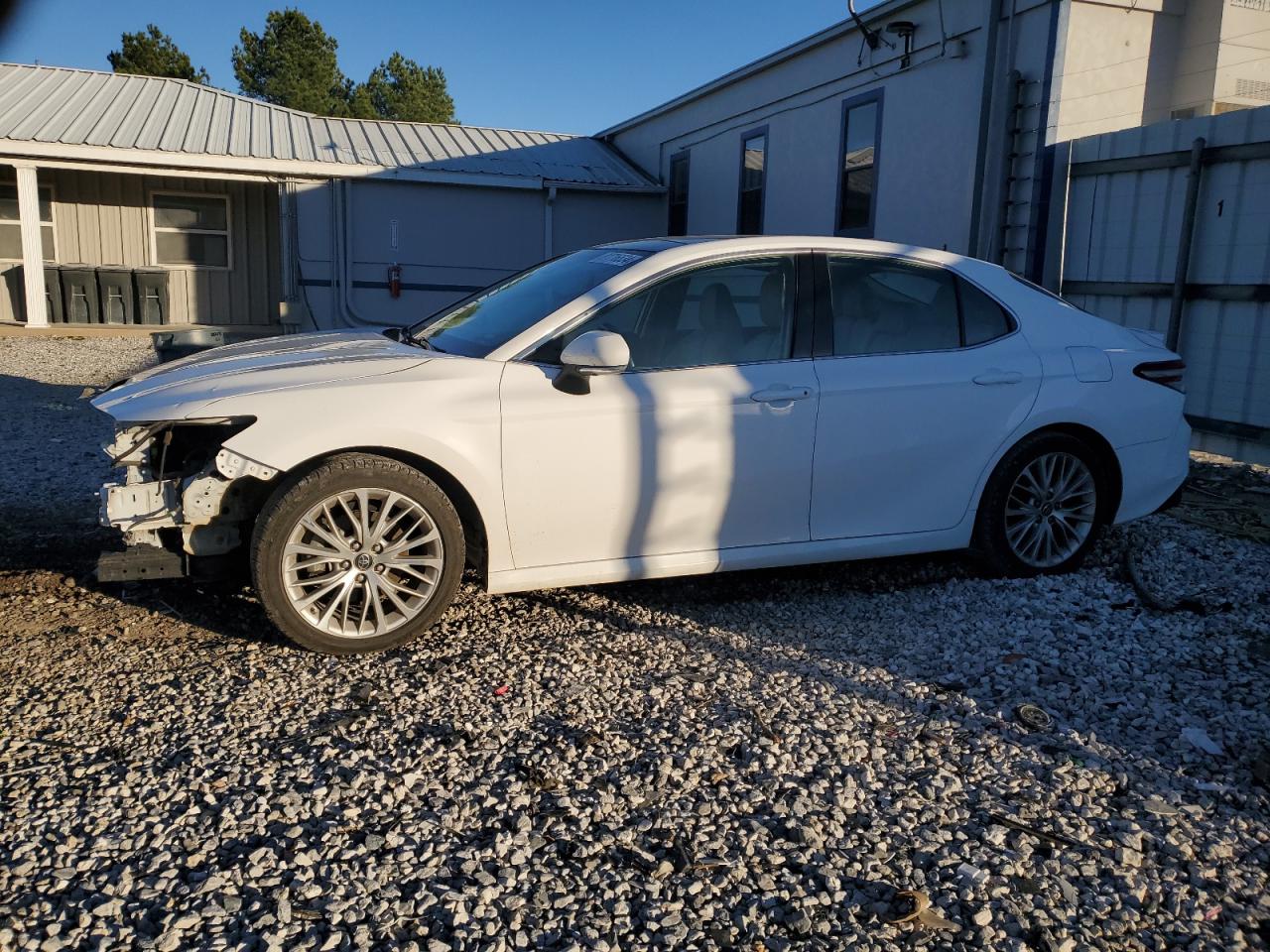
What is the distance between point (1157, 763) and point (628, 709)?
1.73 m

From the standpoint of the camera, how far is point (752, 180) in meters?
15.7

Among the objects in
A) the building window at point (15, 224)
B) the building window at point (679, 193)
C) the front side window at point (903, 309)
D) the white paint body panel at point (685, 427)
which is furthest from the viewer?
the building window at point (679, 193)

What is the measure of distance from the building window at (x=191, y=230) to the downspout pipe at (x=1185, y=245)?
1539 cm

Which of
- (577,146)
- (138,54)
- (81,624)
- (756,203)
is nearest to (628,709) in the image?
(81,624)

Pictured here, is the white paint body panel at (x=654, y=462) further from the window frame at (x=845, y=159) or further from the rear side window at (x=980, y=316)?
the window frame at (x=845, y=159)

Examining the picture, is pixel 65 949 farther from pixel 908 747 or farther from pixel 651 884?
pixel 908 747

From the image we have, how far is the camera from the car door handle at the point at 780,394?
179 inches

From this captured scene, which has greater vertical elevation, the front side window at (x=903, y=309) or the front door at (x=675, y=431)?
the front side window at (x=903, y=309)

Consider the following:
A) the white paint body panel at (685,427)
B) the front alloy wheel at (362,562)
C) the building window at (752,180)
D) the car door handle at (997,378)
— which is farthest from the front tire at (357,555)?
the building window at (752,180)

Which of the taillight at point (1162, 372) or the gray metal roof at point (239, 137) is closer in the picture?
the taillight at point (1162, 372)

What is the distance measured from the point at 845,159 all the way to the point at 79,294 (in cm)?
1233

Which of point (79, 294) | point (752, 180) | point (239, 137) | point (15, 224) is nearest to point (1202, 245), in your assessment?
point (752, 180)

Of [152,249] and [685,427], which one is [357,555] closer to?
[685,427]

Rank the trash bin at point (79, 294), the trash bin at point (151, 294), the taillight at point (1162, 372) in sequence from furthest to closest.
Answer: the trash bin at point (151, 294)
the trash bin at point (79, 294)
the taillight at point (1162, 372)
